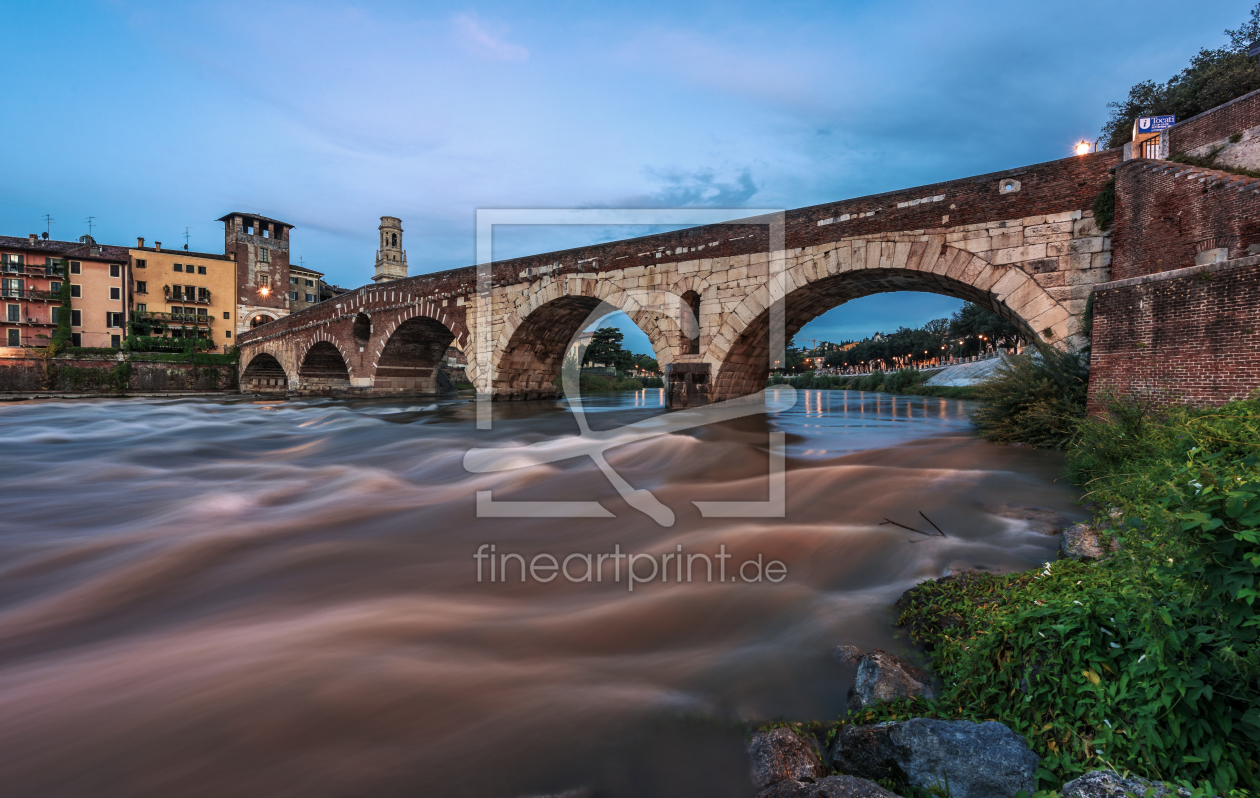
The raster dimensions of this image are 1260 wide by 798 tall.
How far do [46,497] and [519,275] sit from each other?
12.5 m

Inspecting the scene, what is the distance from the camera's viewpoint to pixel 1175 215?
7258 millimetres

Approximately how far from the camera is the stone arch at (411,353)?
69.1 ft

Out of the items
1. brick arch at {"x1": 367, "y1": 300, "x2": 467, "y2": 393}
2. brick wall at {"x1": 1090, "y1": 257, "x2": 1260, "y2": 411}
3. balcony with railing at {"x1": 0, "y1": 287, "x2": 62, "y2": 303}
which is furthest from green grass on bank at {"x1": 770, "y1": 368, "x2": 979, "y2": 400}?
balcony with railing at {"x1": 0, "y1": 287, "x2": 62, "y2": 303}

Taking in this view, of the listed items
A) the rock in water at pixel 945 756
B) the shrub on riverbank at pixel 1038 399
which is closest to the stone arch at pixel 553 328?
the shrub on riverbank at pixel 1038 399

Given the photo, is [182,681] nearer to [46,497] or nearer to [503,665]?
[503,665]

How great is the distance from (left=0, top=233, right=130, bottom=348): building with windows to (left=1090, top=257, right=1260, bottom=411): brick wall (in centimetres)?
5897

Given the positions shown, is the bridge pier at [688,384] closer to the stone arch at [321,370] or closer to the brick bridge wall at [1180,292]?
the brick bridge wall at [1180,292]

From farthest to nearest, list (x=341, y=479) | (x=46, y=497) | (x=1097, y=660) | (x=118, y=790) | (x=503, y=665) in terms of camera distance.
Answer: (x=341, y=479), (x=46, y=497), (x=503, y=665), (x=118, y=790), (x=1097, y=660)

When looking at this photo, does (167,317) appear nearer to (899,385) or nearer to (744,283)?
(744,283)

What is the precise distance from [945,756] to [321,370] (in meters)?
32.8

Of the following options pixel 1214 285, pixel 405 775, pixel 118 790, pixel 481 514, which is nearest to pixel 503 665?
pixel 405 775

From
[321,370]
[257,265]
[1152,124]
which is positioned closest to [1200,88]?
[1152,124]

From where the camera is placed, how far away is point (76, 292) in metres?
43.7

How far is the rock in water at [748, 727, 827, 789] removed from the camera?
1.80 m
